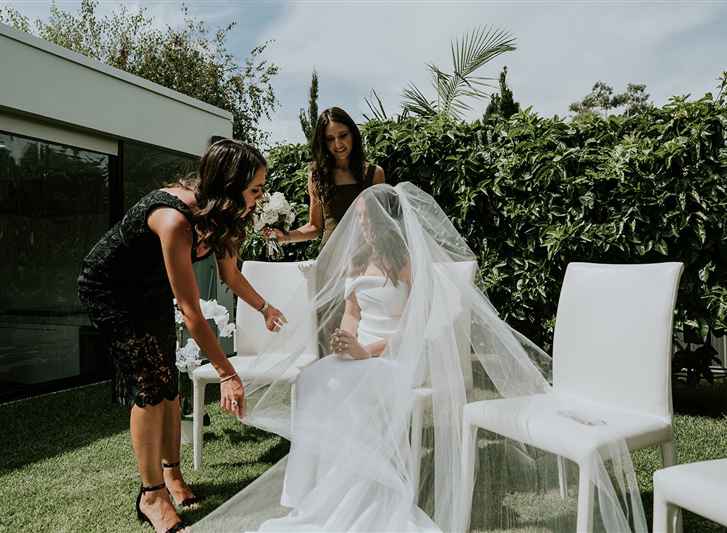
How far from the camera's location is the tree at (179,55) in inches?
612

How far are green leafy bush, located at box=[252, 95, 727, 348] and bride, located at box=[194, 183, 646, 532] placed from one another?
1830 millimetres

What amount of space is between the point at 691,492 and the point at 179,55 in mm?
16389

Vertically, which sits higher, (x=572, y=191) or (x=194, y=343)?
(x=572, y=191)

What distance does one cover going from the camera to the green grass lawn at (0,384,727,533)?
2502 mm

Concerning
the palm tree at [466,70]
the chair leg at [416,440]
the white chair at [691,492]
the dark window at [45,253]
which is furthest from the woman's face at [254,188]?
the dark window at [45,253]

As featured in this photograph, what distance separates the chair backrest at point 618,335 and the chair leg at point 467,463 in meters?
0.53

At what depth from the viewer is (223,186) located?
2.10m

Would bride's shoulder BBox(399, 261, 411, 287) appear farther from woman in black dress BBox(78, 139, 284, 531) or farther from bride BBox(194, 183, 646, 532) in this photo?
woman in black dress BBox(78, 139, 284, 531)

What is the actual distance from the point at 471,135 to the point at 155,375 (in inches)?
113

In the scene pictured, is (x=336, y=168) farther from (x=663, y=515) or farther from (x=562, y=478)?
(x=663, y=515)

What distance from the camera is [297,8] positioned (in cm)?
652

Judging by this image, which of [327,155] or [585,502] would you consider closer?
[585,502]

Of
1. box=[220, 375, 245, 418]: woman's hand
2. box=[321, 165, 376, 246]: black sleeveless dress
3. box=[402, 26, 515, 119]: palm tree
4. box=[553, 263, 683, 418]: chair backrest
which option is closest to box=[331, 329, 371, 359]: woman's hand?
box=[220, 375, 245, 418]: woman's hand

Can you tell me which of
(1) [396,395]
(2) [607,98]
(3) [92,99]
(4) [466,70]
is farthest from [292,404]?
(2) [607,98]
